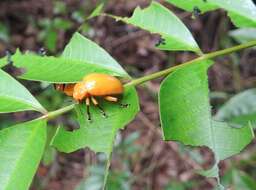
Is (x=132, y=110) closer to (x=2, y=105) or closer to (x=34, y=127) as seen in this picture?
(x=34, y=127)

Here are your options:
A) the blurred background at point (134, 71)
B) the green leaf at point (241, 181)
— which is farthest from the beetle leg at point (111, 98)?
the blurred background at point (134, 71)

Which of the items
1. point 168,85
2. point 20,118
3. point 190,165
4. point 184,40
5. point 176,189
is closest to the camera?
point 168,85

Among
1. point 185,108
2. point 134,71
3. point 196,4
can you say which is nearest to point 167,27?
point 196,4

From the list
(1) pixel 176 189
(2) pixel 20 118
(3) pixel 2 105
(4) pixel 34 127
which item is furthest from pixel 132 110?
(2) pixel 20 118

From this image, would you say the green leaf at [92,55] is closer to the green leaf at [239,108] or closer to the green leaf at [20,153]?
the green leaf at [20,153]

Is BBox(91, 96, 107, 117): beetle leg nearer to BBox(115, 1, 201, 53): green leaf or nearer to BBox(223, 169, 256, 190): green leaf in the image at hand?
BBox(115, 1, 201, 53): green leaf
